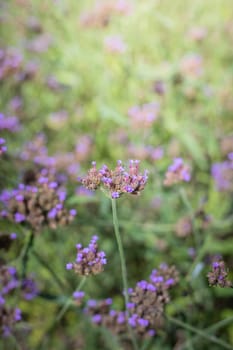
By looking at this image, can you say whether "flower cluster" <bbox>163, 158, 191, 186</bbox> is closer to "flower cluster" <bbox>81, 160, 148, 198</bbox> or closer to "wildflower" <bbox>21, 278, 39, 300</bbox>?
"flower cluster" <bbox>81, 160, 148, 198</bbox>

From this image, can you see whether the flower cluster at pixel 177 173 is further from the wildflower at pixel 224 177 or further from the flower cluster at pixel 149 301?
the wildflower at pixel 224 177

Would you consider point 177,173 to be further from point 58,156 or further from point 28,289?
point 58,156

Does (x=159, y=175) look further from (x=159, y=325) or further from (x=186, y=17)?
(x=186, y=17)

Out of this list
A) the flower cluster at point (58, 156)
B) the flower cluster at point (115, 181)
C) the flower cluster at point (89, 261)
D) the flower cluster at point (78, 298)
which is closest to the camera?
the flower cluster at point (115, 181)

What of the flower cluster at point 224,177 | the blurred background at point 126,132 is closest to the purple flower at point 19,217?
the blurred background at point 126,132

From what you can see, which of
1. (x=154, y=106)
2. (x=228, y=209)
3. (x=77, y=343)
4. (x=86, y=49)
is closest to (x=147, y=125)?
(x=154, y=106)

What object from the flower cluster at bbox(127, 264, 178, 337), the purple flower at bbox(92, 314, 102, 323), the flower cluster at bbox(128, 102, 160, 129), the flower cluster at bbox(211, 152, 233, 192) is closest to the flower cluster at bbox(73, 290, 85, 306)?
the purple flower at bbox(92, 314, 102, 323)
